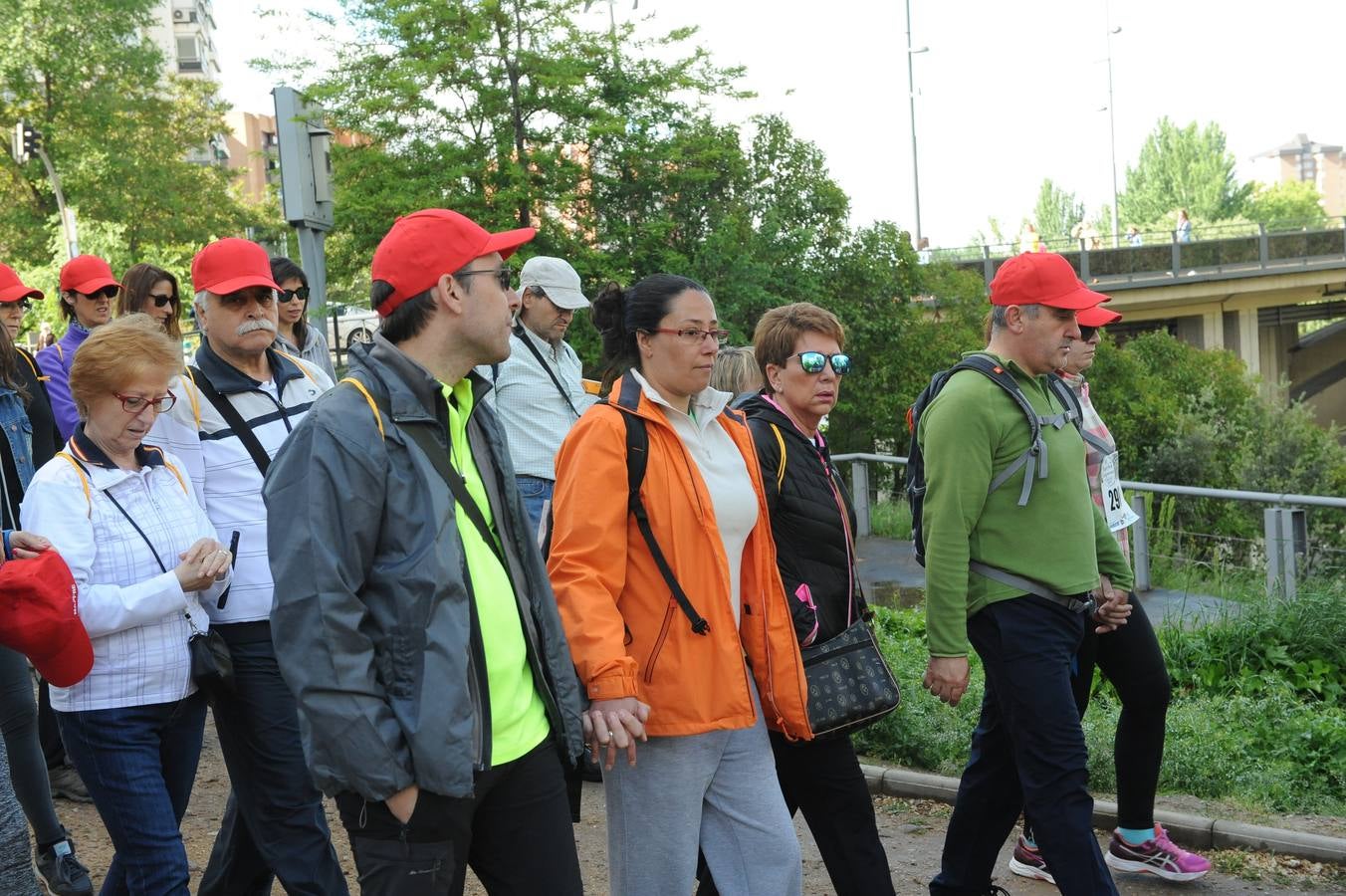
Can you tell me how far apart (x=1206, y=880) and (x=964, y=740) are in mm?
1590

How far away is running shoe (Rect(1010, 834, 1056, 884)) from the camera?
5.00m

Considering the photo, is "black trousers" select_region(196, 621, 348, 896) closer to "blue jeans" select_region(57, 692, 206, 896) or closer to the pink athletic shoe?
"blue jeans" select_region(57, 692, 206, 896)

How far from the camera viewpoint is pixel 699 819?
3.51 metres

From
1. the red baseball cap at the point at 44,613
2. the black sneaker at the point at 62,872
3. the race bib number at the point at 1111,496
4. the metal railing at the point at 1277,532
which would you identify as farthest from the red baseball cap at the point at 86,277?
the metal railing at the point at 1277,532

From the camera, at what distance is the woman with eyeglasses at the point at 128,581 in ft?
11.8

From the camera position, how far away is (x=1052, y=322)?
14.3ft

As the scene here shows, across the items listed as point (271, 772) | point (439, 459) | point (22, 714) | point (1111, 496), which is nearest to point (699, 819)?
point (271, 772)

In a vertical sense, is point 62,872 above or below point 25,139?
below

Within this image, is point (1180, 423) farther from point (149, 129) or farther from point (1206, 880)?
point (1206, 880)

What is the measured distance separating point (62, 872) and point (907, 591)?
822 cm

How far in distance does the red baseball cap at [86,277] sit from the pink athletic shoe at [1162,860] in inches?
186

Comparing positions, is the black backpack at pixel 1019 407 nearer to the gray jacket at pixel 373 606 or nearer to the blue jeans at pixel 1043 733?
the blue jeans at pixel 1043 733

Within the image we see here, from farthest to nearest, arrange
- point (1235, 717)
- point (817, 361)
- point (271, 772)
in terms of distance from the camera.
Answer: point (1235, 717)
point (817, 361)
point (271, 772)

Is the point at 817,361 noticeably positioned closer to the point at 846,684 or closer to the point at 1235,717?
the point at 846,684
